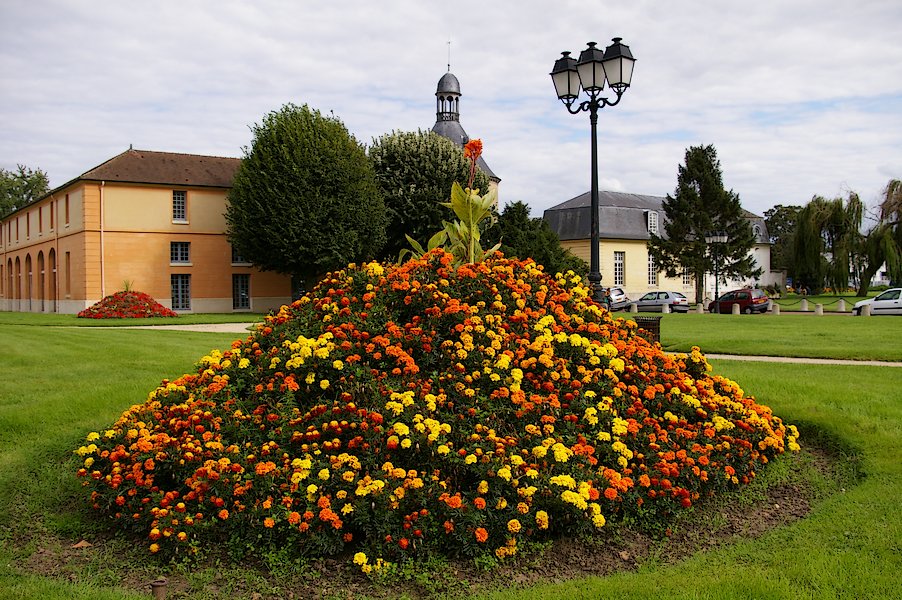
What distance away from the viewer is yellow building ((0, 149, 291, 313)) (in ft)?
120

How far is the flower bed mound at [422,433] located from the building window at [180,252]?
34985mm

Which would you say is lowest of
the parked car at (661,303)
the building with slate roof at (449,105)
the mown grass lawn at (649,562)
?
the mown grass lawn at (649,562)

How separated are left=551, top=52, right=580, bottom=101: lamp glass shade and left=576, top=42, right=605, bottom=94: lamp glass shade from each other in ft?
1.12

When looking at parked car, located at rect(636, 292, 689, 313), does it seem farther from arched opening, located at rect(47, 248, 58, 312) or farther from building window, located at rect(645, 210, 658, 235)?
arched opening, located at rect(47, 248, 58, 312)

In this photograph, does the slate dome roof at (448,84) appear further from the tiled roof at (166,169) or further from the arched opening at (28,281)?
the arched opening at (28,281)

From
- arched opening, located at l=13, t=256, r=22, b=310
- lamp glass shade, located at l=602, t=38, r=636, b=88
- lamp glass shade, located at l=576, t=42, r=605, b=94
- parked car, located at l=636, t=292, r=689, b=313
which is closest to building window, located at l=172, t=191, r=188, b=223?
arched opening, located at l=13, t=256, r=22, b=310

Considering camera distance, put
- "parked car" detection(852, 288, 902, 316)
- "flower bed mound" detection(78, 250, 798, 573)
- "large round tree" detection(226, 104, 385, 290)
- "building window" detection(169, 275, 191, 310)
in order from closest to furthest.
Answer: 1. "flower bed mound" detection(78, 250, 798, 573)
2. "parked car" detection(852, 288, 902, 316)
3. "large round tree" detection(226, 104, 385, 290)
4. "building window" detection(169, 275, 191, 310)

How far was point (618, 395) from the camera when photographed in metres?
5.54

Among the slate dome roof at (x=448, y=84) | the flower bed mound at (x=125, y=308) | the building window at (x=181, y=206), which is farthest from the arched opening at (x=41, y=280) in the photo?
the slate dome roof at (x=448, y=84)

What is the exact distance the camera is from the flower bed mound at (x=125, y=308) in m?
32.2

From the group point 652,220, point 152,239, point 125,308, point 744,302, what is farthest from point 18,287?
point 744,302

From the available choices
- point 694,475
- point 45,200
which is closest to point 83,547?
point 694,475

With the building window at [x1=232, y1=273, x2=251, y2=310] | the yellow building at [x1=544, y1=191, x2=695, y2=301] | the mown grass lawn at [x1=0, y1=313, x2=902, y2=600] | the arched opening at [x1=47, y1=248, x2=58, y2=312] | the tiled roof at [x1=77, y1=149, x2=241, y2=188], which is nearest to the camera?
the mown grass lawn at [x1=0, y1=313, x2=902, y2=600]

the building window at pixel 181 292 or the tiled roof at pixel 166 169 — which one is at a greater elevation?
the tiled roof at pixel 166 169
